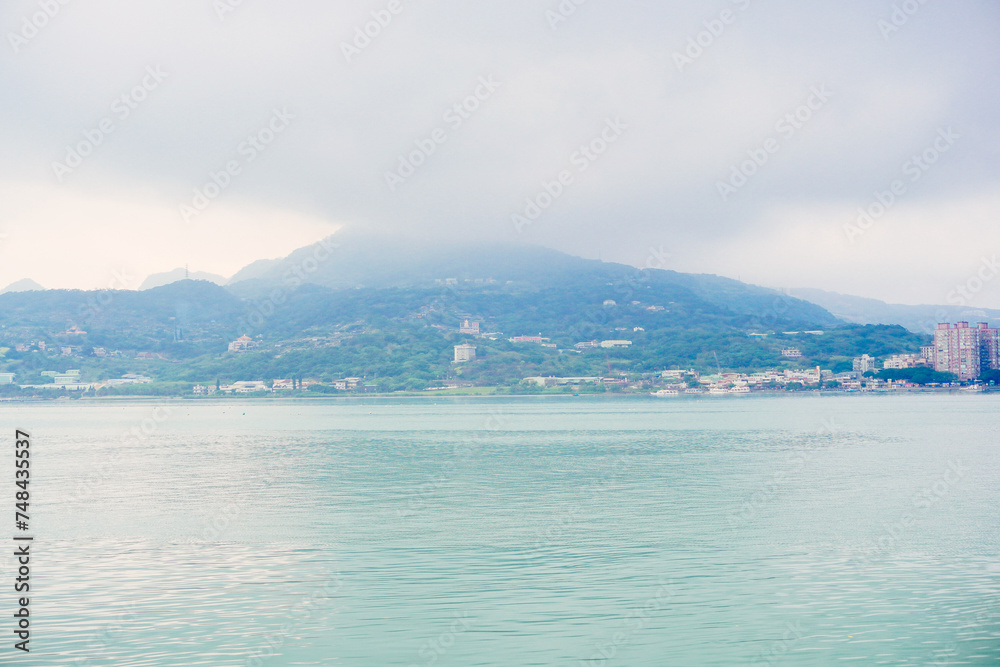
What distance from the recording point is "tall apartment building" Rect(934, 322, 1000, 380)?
547 ft

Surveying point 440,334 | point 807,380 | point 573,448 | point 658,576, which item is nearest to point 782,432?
point 573,448

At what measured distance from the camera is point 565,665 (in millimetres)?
12531

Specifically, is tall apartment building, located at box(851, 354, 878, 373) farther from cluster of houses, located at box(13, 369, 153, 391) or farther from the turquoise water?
cluster of houses, located at box(13, 369, 153, 391)

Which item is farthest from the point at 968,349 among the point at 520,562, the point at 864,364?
the point at 520,562

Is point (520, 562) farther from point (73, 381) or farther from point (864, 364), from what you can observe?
point (73, 381)

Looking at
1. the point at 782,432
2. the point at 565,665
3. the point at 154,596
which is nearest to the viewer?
the point at 565,665

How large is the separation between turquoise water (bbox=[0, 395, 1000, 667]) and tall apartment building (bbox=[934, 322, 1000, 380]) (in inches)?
5473

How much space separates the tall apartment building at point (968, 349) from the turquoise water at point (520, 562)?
139 m

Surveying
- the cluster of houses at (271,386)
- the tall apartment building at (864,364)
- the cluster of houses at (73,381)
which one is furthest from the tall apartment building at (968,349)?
the cluster of houses at (73,381)

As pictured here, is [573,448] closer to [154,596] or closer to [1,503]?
[1,503]

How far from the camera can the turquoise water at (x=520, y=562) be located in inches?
533

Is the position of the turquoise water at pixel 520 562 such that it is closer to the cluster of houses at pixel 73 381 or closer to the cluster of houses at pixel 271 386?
the cluster of houses at pixel 271 386

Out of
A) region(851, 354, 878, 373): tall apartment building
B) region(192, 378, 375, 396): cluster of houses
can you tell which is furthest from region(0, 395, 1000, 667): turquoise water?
region(851, 354, 878, 373): tall apartment building

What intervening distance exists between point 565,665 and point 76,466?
39246mm
